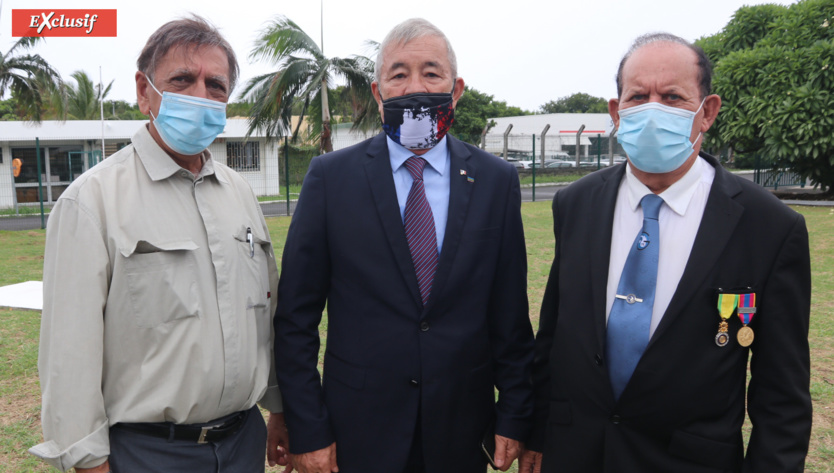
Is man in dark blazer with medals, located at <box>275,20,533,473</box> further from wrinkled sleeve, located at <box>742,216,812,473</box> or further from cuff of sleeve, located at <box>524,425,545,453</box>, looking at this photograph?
wrinkled sleeve, located at <box>742,216,812,473</box>

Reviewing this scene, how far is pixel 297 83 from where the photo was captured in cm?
1706

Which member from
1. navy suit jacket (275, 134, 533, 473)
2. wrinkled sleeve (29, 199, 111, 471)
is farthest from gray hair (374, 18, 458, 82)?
wrinkled sleeve (29, 199, 111, 471)

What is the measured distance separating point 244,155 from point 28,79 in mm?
6526

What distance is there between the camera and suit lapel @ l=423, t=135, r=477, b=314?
2.15 meters

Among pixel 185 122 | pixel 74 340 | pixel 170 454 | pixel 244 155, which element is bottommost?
pixel 170 454

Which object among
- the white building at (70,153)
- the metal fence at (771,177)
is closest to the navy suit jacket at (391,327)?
the white building at (70,153)

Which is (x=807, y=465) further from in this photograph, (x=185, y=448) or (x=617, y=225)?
(x=185, y=448)

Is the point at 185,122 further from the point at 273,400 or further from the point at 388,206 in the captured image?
the point at 273,400

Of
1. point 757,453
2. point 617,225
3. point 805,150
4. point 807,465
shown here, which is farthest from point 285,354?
point 805,150

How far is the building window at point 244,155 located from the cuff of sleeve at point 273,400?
63.1 ft

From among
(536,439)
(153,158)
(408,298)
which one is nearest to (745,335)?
(536,439)

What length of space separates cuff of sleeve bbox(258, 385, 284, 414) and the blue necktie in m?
1.18

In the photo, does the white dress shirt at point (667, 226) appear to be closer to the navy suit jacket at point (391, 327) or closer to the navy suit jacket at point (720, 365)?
the navy suit jacket at point (720, 365)

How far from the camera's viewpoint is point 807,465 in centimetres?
340
